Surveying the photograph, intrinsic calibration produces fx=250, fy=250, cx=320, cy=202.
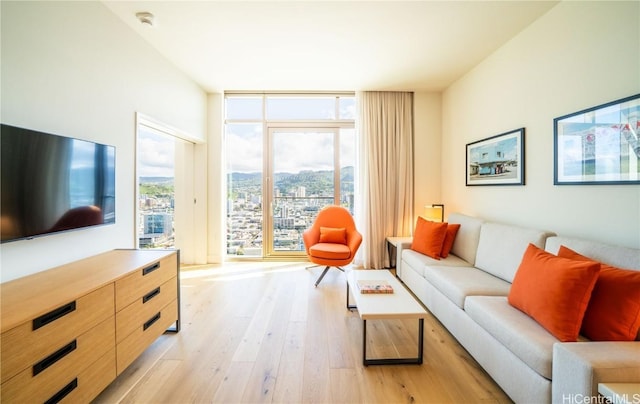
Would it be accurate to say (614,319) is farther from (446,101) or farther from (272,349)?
(446,101)

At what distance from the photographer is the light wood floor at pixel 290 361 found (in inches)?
60.7

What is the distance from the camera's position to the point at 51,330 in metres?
1.16

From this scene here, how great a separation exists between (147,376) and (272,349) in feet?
2.76

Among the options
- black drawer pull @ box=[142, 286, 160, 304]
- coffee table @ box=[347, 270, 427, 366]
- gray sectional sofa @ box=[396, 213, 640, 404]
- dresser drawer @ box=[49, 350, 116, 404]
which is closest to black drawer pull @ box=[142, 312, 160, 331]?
black drawer pull @ box=[142, 286, 160, 304]

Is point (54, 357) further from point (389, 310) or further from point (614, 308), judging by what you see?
point (614, 308)

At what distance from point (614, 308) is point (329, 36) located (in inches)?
116

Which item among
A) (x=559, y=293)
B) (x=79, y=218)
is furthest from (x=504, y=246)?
(x=79, y=218)

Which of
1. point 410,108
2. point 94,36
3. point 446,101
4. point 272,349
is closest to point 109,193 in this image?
point 94,36

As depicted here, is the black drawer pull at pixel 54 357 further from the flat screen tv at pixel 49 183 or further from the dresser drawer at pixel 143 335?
the flat screen tv at pixel 49 183

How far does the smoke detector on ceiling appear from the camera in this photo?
2.23 m

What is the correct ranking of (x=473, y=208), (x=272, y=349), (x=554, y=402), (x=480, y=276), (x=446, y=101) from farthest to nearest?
1. (x=446, y=101)
2. (x=473, y=208)
3. (x=480, y=276)
4. (x=272, y=349)
5. (x=554, y=402)

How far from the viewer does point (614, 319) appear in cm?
128

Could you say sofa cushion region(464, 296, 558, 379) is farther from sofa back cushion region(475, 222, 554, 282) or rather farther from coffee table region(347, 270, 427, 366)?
sofa back cushion region(475, 222, 554, 282)

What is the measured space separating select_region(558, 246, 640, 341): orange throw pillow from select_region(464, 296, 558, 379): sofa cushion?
0.74 ft
